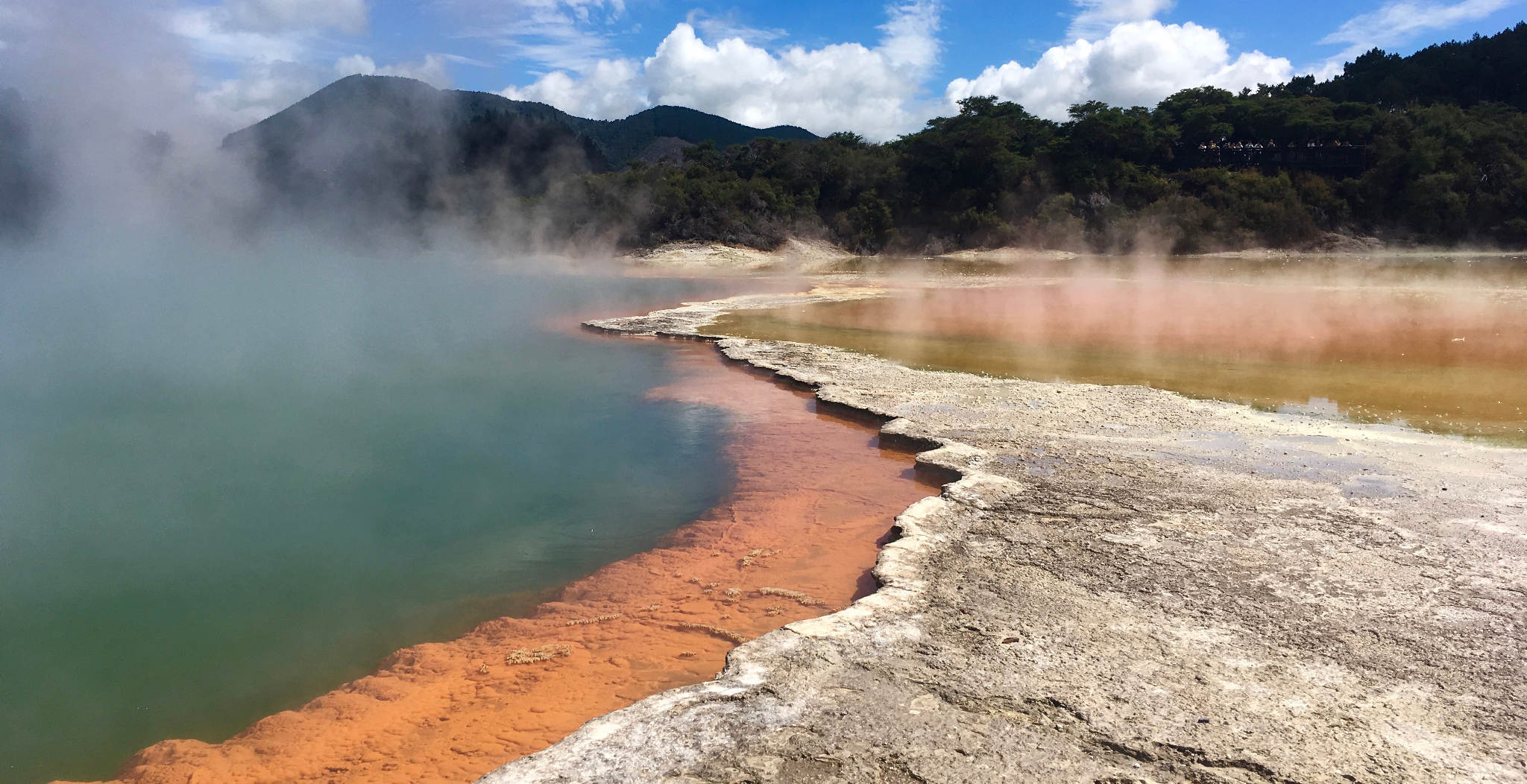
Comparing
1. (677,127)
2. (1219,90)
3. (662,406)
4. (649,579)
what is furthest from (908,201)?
(677,127)

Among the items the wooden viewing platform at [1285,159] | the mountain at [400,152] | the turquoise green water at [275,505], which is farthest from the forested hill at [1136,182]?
the turquoise green water at [275,505]

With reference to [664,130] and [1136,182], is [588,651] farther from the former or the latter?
[664,130]

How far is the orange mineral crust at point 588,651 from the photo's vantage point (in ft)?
11.0

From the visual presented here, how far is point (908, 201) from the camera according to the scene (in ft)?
123

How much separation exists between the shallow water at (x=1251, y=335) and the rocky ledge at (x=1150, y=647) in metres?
2.70

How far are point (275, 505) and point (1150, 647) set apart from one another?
564 cm

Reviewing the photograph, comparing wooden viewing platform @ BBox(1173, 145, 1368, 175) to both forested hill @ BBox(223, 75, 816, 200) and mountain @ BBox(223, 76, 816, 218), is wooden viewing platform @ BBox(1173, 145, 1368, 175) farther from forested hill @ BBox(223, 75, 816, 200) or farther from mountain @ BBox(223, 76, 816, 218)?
forested hill @ BBox(223, 75, 816, 200)

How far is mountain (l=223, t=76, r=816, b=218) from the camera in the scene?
30172 mm

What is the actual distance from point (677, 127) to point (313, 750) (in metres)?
102

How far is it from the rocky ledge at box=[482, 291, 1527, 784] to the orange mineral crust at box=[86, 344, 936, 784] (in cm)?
58

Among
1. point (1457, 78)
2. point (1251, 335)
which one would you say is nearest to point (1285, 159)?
point (1457, 78)

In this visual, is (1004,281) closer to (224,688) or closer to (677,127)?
(224,688)

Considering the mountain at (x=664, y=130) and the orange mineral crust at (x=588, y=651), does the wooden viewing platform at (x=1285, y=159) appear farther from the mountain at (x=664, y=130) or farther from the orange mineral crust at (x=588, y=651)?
the mountain at (x=664, y=130)

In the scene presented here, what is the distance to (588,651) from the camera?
408 centimetres
